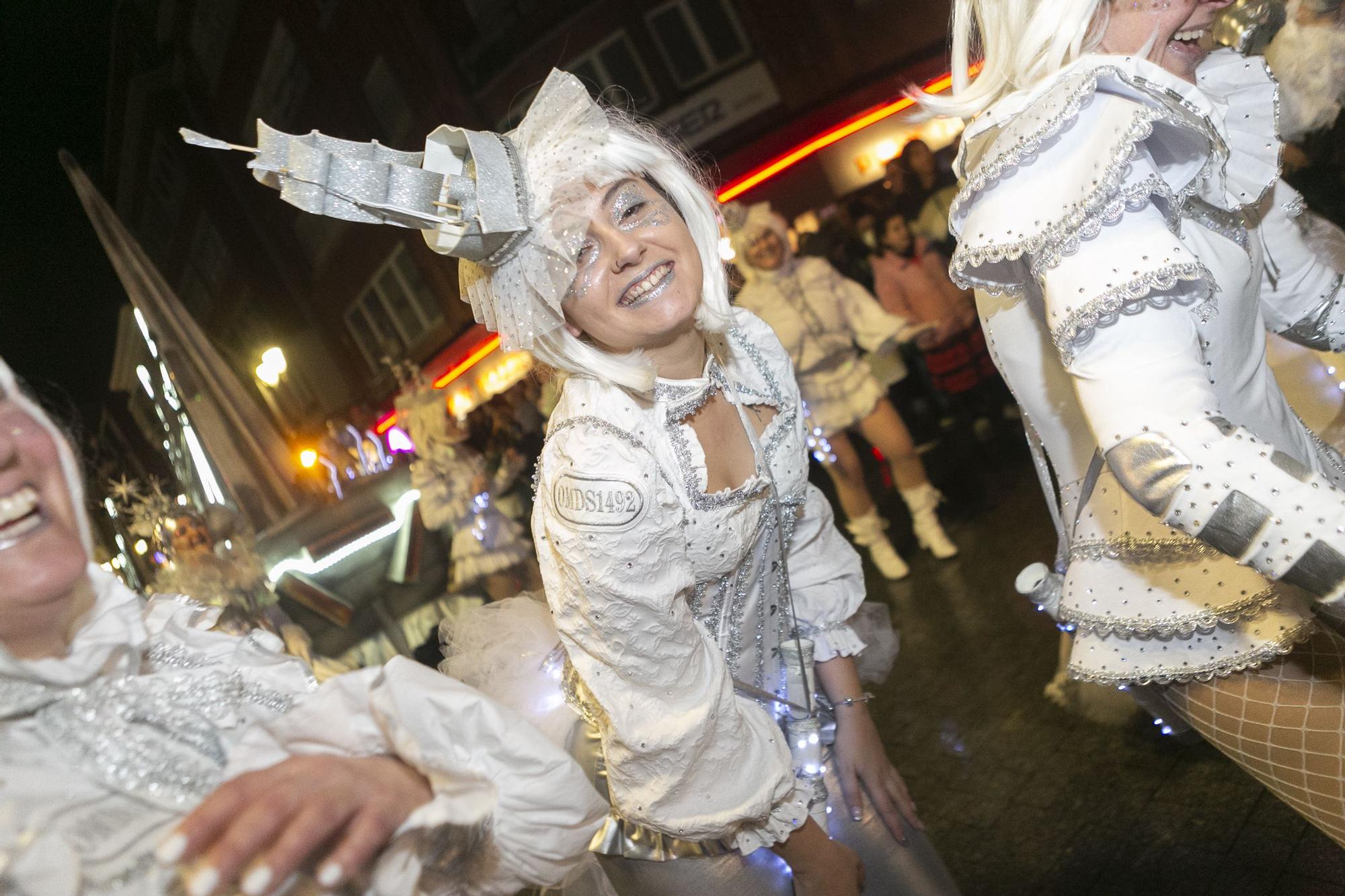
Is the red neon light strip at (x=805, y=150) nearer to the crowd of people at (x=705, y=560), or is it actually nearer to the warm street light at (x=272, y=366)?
the warm street light at (x=272, y=366)

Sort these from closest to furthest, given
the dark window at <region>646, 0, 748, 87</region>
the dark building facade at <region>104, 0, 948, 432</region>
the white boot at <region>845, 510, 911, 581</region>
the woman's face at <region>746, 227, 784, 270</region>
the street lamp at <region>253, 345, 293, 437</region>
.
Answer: the dark building facade at <region>104, 0, 948, 432</region>
the street lamp at <region>253, 345, 293, 437</region>
the white boot at <region>845, 510, 911, 581</region>
the woman's face at <region>746, 227, 784, 270</region>
the dark window at <region>646, 0, 748, 87</region>

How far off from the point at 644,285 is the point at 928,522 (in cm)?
349

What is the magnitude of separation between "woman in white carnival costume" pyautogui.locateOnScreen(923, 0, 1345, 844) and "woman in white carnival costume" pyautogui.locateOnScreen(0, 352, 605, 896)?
85cm

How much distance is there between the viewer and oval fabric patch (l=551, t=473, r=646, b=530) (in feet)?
4.78

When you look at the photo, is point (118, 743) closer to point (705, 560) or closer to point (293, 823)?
point (293, 823)

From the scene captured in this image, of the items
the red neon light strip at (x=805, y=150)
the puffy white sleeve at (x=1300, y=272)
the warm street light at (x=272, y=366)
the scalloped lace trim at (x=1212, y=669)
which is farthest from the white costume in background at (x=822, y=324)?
the red neon light strip at (x=805, y=150)

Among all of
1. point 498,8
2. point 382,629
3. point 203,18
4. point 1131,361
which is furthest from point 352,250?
point 1131,361

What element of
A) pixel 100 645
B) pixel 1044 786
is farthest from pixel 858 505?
pixel 100 645

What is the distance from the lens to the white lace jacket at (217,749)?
887 mm

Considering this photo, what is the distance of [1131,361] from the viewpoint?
3.85 feet

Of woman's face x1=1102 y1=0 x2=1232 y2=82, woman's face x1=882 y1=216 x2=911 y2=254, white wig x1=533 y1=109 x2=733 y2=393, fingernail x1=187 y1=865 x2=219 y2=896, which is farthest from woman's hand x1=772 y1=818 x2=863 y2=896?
woman's face x1=882 y1=216 x2=911 y2=254

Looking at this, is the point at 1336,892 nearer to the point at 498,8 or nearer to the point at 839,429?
the point at 839,429

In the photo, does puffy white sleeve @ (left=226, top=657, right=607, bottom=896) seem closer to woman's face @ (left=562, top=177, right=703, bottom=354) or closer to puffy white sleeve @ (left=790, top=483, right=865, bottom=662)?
woman's face @ (left=562, top=177, right=703, bottom=354)

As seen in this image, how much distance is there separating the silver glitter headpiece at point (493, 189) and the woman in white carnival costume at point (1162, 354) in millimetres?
661
